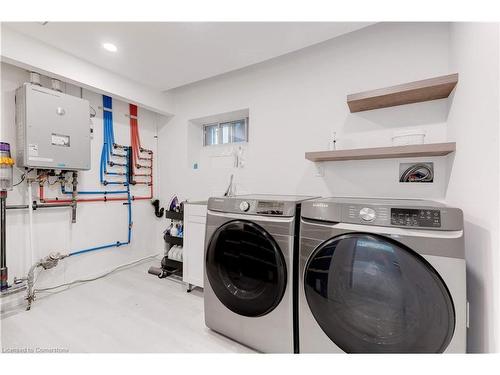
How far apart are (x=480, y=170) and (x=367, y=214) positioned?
1.67ft

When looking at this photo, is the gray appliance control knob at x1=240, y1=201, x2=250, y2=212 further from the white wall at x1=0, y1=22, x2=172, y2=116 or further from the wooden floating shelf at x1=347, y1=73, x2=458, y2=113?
the white wall at x1=0, y1=22, x2=172, y2=116

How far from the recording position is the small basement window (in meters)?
2.61

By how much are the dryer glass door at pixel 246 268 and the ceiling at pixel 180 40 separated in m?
1.40

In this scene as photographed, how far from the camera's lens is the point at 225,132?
2771 millimetres

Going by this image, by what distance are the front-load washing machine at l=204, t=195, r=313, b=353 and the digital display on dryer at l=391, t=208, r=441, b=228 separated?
17.7 inches

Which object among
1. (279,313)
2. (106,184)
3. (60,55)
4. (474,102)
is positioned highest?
(60,55)

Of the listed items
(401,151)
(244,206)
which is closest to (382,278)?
(244,206)

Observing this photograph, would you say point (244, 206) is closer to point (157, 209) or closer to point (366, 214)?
point (366, 214)

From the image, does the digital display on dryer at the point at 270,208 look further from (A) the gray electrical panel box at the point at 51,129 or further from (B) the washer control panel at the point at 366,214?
(A) the gray electrical panel box at the point at 51,129

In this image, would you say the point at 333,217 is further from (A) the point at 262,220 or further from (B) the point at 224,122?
(B) the point at 224,122

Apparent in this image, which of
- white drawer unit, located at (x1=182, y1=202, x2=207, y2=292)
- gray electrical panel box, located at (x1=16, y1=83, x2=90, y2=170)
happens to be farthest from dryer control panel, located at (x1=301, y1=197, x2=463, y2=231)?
gray electrical panel box, located at (x1=16, y1=83, x2=90, y2=170)

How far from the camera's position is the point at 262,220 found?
125cm
